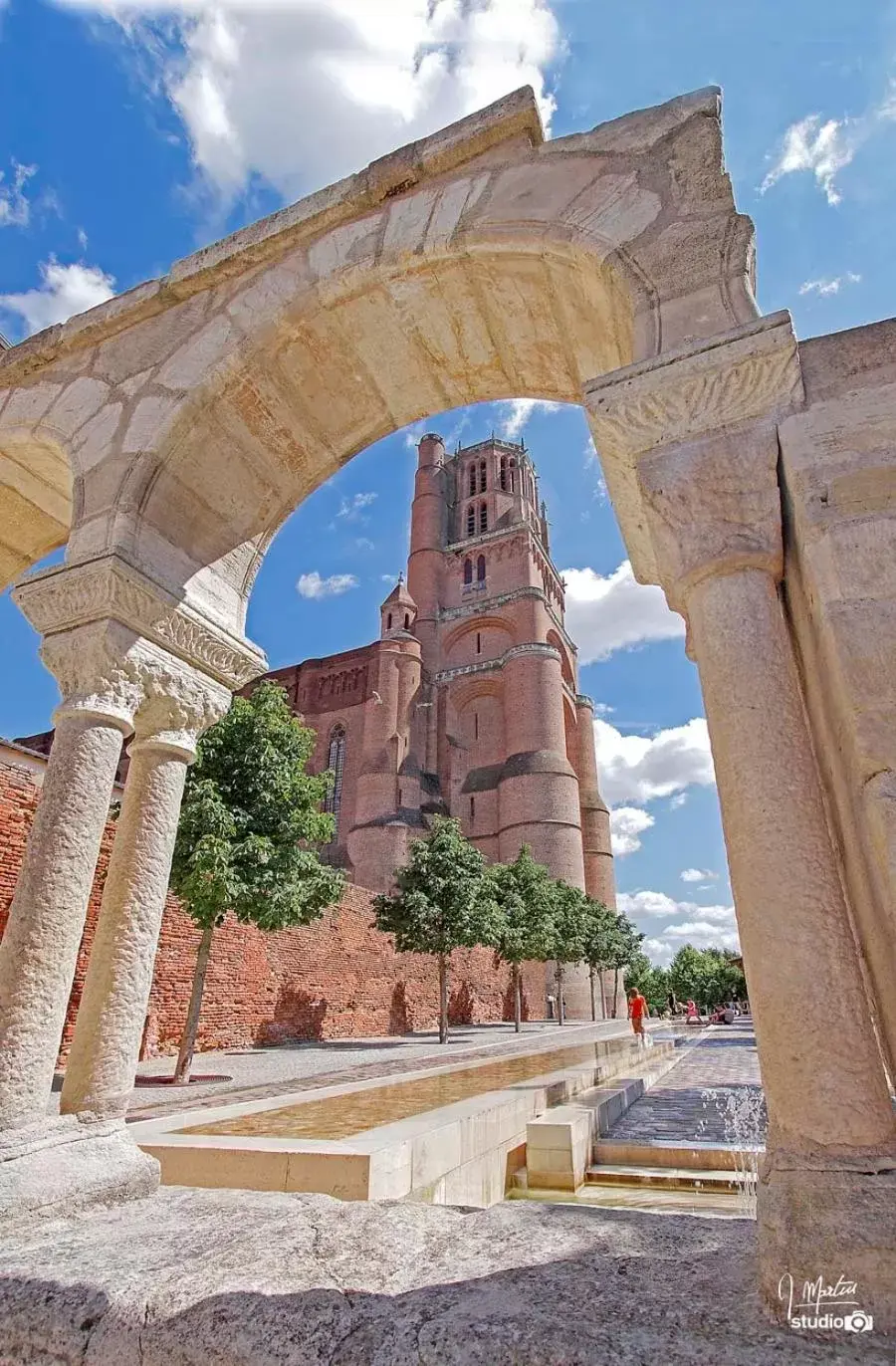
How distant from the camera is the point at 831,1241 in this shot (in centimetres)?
130

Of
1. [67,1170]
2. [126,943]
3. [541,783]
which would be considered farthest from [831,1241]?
[541,783]

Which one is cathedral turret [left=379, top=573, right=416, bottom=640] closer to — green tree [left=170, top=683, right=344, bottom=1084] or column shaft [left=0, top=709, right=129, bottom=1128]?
green tree [left=170, top=683, right=344, bottom=1084]

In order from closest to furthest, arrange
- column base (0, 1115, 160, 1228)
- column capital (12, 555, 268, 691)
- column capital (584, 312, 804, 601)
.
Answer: column capital (584, 312, 804, 601) < column base (0, 1115, 160, 1228) < column capital (12, 555, 268, 691)

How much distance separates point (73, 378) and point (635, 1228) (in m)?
4.34

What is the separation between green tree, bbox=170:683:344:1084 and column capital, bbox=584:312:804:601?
8.19 metres

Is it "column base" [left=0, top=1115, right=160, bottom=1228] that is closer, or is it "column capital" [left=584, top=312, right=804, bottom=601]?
"column capital" [left=584, top=312, right=804, bottom=601]

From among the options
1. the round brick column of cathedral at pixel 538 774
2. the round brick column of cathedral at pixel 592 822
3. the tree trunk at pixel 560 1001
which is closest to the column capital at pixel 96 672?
the tree trunk at pixel 560 1001

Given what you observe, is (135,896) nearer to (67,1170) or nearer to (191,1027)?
(67,1170)

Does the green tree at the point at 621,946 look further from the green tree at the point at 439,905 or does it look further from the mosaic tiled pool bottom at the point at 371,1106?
the mosaic tiled pool bottom at the point at 371,1106

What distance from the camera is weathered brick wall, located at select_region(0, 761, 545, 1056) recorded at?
8.83 m

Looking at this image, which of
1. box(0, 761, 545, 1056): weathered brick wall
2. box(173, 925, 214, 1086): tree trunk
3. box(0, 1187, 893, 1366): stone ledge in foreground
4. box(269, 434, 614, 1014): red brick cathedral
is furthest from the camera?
box(269, 434, 614, 1014): red brick cathedral

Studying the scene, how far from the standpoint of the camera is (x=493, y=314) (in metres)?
3.33

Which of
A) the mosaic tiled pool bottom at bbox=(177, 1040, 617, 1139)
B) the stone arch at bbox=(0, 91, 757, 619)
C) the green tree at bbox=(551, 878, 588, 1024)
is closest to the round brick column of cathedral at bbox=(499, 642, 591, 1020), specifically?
the green tree at bbox=(551, 878, 588, 1024)

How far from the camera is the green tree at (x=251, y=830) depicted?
910 centimetres
